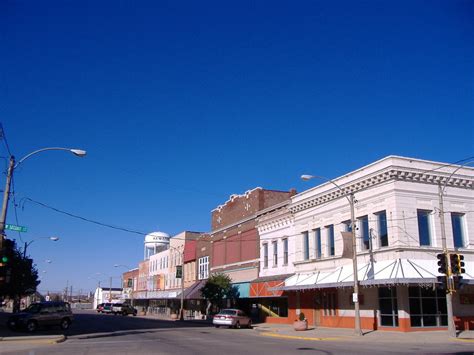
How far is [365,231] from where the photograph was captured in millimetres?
32531

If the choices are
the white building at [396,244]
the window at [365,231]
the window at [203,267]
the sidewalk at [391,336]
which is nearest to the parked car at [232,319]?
the white building at [396,244]

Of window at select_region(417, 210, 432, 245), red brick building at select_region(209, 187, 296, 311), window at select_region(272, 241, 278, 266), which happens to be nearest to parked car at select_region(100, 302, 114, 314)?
red brick building at select_region(209, 187, 296, 311)

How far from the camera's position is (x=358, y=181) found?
1300 inches

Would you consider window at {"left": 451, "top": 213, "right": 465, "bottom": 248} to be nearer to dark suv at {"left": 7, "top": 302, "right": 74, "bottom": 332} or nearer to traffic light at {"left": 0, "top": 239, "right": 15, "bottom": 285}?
traffic light at {"left": 0, "top": 239, "right": 15, "bottom": 285}

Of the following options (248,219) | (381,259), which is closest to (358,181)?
(381,259)

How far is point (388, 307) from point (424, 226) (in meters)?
5.16

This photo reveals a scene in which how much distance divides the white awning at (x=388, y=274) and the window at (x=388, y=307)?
54.4 inches

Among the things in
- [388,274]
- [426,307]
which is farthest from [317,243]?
[426,307]

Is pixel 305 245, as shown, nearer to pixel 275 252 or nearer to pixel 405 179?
pixel 275 252

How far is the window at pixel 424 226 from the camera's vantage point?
99.3 feet

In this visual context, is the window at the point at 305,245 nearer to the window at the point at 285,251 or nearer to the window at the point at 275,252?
the window at the point at 285,251

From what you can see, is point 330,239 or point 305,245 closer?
point 330,239

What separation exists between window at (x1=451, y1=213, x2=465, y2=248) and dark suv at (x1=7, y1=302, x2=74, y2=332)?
2458cm

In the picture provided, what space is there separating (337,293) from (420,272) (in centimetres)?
795
